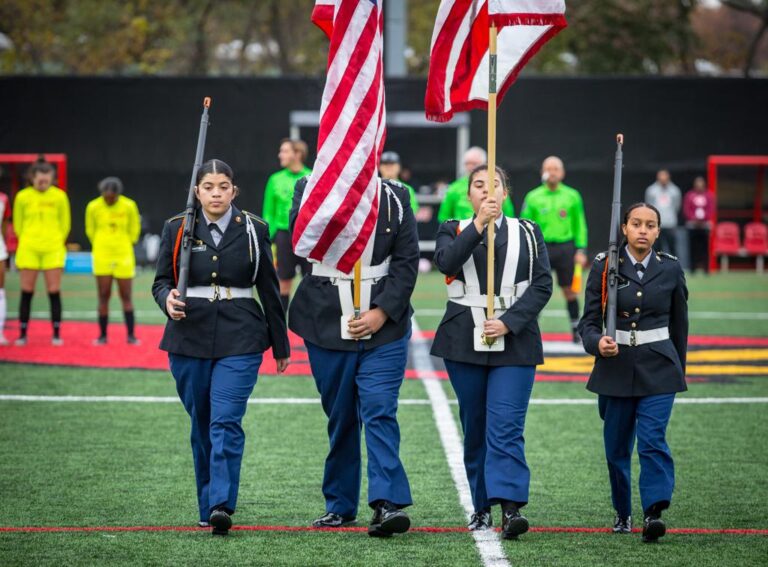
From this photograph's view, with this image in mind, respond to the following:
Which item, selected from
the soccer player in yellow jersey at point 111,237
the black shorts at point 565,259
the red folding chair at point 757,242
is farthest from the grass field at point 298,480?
the red folding chair at point 757,242

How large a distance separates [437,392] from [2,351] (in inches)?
215

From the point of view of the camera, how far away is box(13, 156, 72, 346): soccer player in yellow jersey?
15781mm

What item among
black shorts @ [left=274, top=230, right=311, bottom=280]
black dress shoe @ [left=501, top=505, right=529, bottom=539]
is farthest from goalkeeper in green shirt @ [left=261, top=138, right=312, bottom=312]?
black dress shoe @ [left=501, top=505, right=529, bottom=539]

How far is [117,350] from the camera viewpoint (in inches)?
615

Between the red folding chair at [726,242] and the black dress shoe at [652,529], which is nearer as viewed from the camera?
the black dress shoe at [652,529]

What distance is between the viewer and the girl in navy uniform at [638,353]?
7.21 m

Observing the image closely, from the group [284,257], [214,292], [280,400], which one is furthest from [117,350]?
[214,292]

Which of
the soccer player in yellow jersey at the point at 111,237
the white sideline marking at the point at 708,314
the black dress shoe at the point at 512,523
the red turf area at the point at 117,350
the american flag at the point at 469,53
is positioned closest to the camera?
the black dress shoe at the point at 512,523

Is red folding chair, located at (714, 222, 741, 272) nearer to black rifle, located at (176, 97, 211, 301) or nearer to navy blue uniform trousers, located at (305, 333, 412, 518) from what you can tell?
navy blue uniform trousers, located at (305, 333, 412, 518)

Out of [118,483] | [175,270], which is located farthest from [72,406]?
[175,270]

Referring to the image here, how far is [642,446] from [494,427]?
2.62 feet

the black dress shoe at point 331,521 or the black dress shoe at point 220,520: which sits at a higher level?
the black dress shoe at point 220,520

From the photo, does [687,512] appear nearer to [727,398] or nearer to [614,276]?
[614,276]

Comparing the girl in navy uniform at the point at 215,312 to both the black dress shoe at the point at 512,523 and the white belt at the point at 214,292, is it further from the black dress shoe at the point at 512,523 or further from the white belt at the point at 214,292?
the black dress shoe at the point at 512,523
